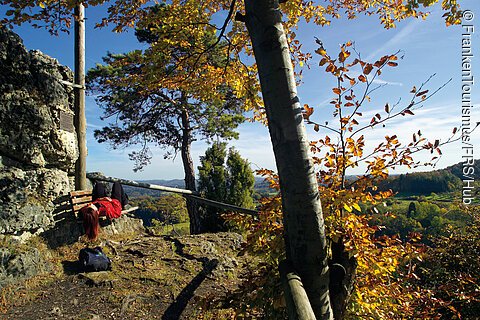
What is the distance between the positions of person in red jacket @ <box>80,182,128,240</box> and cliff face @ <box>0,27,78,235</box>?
63 cm

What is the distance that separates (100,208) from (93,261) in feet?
4.34

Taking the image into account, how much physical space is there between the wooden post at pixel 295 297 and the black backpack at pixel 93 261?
4.65m

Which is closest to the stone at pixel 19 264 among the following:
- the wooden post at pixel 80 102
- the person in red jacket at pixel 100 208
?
the person in red jacket at pixel 100 208

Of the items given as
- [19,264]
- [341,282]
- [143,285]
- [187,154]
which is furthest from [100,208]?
[187,154]

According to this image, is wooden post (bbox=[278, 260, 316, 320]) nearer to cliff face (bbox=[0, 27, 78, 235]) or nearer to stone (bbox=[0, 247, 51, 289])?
stone (bbox=[0, 247, 51, 289])

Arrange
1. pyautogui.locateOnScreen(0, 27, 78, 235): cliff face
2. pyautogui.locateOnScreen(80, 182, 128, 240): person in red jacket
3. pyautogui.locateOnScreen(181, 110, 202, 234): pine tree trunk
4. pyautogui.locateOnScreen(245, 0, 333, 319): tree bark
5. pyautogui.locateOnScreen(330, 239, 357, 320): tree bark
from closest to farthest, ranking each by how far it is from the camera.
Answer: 1. pyautogui.locateOnScreen(245, 0, 333, 319): tree bark
2. pyautogui.locateOnScreen(330, 239, 357, 320): tree bark
3. pyautogui.locateOnScreen(0, 27, 78, 235): cliff face
4. pyautogui.locateOnScreen(80, 182, 128, 240): person in red jacket
5. pyautogui.locateOnScreen(181, 110, 202, 234): pine tree trunk

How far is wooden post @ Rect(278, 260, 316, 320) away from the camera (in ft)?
3.70

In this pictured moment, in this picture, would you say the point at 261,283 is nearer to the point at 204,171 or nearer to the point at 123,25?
the point at 123,25

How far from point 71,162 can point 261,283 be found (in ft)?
19.6

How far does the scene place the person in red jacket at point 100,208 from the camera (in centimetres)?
577

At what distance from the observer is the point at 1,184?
480cm

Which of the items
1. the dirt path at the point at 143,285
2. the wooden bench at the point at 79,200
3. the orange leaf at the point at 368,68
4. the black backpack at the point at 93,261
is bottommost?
the dirt path at the point at 143,285

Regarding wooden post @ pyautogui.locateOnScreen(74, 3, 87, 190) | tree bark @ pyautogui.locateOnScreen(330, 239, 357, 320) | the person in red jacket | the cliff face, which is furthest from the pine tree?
tree bark @ pyautogui.locateOnScreen(330, 239, 357, 320)

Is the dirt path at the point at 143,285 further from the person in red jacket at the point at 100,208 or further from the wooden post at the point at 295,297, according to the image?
the wooden post at the point at 295,297
